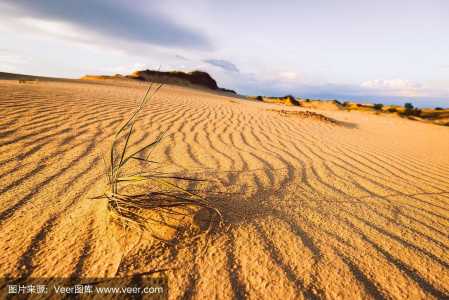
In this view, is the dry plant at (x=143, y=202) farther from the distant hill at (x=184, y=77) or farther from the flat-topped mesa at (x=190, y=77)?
the flat-topped mesa at (x=190, y=77)

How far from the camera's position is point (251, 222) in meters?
1.64

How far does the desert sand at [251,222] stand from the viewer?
1236 mm

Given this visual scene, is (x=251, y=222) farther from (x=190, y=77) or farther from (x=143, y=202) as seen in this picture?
(x=190, y=77)

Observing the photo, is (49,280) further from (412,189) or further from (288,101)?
(288,101)

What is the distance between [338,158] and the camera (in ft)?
11.1

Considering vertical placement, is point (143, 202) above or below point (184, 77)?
above

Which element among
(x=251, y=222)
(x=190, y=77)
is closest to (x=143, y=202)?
(x=251, y=222)

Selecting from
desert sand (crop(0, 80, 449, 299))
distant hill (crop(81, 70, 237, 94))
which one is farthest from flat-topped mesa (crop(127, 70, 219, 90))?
desert sand (crop(0, 80, 449, 299))

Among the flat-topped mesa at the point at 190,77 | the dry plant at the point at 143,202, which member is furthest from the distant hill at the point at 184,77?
the dry plant at the point at 143,202

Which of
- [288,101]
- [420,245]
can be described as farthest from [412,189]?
[288,101]

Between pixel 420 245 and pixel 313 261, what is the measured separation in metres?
0.76

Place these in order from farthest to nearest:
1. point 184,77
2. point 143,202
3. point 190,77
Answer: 1. point 190,77
2. point 184,77
3. point 143,202

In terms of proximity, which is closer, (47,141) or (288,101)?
(47,141)

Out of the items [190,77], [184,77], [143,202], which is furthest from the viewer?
[190,77]
